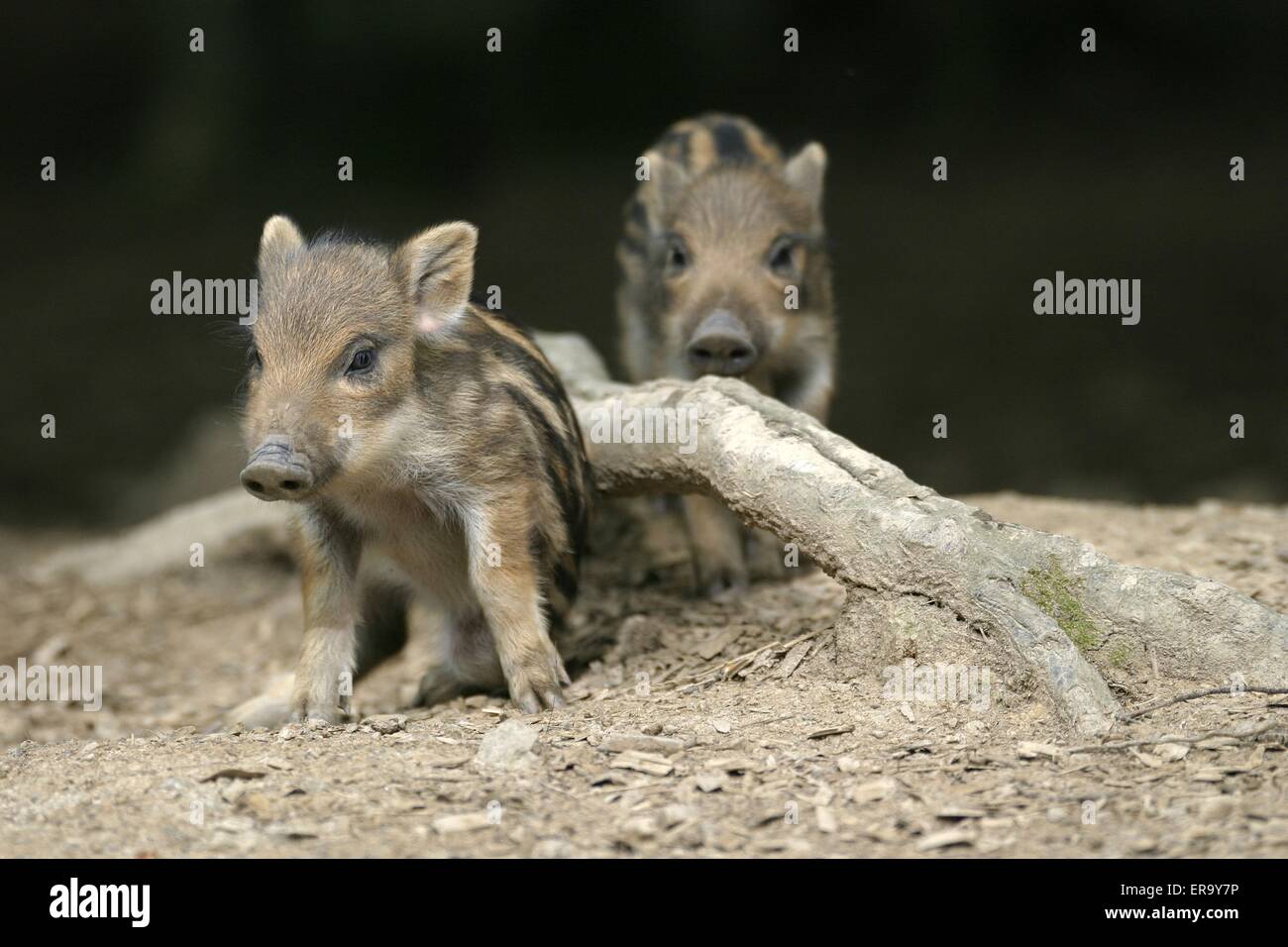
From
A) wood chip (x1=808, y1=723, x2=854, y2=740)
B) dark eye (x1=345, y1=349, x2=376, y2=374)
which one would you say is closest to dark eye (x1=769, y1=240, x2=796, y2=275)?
dark eye (x1=345, y1=349, x2=376, y2=374)

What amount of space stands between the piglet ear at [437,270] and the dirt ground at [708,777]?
56.8 inches

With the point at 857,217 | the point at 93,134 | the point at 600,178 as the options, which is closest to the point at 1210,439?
the point at 857,217

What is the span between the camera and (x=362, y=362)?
4785 mm

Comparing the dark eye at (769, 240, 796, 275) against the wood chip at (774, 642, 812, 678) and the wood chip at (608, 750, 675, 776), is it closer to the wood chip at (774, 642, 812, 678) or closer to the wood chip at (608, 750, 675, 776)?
the wood chip at (774, 642, 812, 678)

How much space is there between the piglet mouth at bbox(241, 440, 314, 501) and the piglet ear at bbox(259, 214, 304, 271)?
101 cm

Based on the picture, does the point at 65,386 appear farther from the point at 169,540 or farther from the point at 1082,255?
the point at 1082,255

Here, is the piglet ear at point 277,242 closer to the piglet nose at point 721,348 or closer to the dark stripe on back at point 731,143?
the piglet nose at point 721,348

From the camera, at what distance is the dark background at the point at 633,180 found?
1212cm

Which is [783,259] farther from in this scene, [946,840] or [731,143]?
[946,840]

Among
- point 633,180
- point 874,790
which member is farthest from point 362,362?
point 633,180

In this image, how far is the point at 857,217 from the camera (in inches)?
580

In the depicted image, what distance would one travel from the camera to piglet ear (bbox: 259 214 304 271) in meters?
5.09

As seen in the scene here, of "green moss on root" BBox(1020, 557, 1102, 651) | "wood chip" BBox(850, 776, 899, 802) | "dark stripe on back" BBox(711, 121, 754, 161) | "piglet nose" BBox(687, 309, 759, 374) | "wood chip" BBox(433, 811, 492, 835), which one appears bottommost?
"wood chip" BBox(433, 811, 492, 835)

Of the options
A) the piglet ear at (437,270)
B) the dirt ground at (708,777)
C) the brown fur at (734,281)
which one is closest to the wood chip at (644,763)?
the dirt ground at (708,777)
